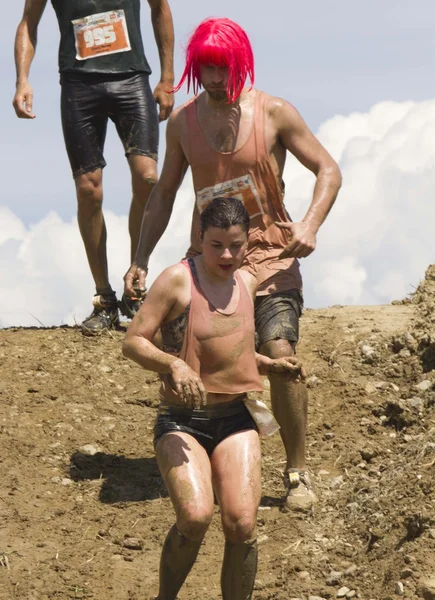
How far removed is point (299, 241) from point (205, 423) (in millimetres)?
1097

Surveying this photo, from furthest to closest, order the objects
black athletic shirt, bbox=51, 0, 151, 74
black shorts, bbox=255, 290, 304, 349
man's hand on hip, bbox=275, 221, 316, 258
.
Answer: black athletic shirt, bbox=51, 0, 151, 74 < black shorts, bbox=255, 290, 304, 349 < man's hand on hip, bbox=275, 221, 316, 258

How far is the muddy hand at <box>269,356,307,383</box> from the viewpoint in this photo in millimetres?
5547

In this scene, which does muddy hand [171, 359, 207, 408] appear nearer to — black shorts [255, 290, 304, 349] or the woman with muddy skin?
the woman with muddy skin

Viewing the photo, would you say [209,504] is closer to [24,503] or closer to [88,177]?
[24,503]

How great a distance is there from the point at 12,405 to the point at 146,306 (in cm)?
292

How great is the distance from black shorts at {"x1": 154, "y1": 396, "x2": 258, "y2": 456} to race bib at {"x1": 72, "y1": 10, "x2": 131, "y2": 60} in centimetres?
352

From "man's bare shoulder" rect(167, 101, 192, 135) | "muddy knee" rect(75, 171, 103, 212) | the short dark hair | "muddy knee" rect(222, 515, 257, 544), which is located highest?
"man's bare shoulder" rect(167, 101, 192, 135)

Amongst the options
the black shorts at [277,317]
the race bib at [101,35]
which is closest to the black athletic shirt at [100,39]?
the race bib at [101,35]

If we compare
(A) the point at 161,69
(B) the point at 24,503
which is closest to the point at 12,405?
(B) the point at 24,503

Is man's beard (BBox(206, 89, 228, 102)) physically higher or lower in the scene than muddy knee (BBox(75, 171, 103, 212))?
higher

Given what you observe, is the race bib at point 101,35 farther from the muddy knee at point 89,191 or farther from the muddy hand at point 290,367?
the muddy hand at point 290,367

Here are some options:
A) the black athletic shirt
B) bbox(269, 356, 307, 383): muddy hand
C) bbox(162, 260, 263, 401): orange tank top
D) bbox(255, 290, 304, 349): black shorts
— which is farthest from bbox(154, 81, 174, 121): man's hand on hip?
bbox(269, 356, 307, 383): muddy hand

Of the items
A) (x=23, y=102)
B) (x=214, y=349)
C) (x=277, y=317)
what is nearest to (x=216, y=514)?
(x=277, y=317)

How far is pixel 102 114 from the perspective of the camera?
28.1 feet
